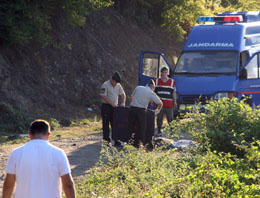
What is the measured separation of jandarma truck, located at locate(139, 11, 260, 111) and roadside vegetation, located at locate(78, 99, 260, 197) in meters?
4.58

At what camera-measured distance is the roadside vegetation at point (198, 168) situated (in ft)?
23.3

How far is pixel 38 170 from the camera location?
17.0 feet

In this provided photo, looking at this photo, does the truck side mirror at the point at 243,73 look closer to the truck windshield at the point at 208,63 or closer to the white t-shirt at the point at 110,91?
→ the truck windshield at the point at 208,63

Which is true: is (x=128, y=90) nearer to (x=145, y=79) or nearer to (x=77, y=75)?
(x=77, y=75)

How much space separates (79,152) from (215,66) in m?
5.32

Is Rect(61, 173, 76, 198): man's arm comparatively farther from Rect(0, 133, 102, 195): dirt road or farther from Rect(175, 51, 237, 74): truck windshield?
Rect(175, 51, 237, 74): truck windshield

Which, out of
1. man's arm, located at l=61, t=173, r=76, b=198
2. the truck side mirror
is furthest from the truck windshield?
man's arm, located at l=61, t=173, r=76, b=198

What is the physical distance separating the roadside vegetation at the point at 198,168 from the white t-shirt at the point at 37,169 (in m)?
1.71

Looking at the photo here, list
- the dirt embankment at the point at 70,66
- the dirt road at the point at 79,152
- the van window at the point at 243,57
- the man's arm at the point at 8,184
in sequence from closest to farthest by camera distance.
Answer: the man's arm at the point at 8,184
the dirt road at the point at 79,152
the van window at the point at 243,57
the dirt embankment at the point at 70,66

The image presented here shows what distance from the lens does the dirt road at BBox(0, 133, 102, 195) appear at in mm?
10547

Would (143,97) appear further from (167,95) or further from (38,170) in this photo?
(38,170)

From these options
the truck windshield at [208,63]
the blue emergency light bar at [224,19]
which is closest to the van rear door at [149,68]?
the truck windshield at [208,63]

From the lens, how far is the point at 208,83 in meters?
15.5

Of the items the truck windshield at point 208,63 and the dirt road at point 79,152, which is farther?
the truck windshield at point 208,63
